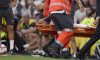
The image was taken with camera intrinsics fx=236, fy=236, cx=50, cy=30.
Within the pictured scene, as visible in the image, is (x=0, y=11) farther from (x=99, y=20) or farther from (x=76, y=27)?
(x=99, y=20)

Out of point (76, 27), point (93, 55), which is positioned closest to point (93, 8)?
point (93, 55)

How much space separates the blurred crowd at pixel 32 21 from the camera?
7.76 m

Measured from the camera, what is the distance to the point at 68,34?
4.83 metres

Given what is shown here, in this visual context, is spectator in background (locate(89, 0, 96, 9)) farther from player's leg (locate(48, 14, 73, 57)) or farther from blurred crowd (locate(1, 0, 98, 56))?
player's leg (locate(48, 14, 73, 57))

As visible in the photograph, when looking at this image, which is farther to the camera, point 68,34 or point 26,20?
point 26,20

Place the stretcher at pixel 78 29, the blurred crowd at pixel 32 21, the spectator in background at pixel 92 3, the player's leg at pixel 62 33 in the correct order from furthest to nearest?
the spectator in background at pixel 92 3 → the blurred crowd at pixel 32 21 → the stretcher at pixel 78 29 → the player's leg at pixel 62 33

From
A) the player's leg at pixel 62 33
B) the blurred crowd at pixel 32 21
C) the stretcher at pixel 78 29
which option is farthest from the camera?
the blurred crowd at pixel 32 21

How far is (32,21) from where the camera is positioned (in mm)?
9102

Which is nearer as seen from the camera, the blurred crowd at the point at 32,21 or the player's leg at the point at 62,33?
the player's leg at the point at 62,33

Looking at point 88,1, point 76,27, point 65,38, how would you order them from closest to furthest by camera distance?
point 65,38
point 76,27
point 88,1

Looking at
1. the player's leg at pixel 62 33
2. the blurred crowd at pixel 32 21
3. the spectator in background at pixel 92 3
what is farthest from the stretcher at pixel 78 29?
the spectator in background at pixel 92 3

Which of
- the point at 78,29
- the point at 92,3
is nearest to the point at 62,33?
the point at 78,29

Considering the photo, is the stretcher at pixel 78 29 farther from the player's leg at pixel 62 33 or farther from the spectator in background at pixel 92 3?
the spectator in background at pixel 92 3

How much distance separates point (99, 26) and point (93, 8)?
286 centimetres
